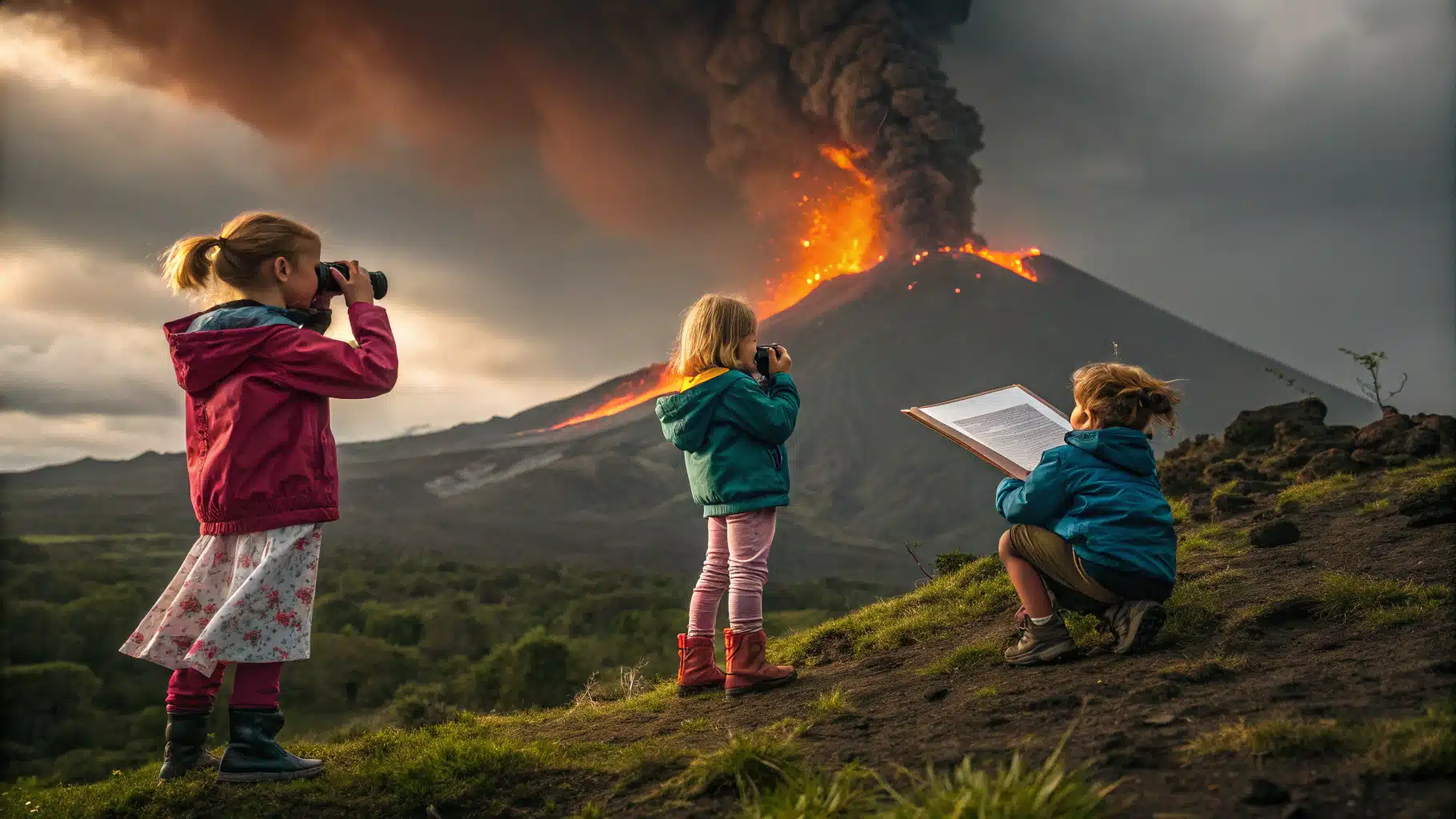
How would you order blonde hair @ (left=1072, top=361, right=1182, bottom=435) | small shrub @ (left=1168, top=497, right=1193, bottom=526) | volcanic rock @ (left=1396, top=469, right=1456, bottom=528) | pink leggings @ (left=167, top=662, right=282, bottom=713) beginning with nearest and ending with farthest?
pink leggings @ (left=167, top=662, right=282, bottom=713) → blonde hair @ (left=1072, top=361, right=1182, bottom=435) → volcanic rock @ (left=1396, top=469, right=1456, bottom=528) → small shrub @ (left=1168, top=497, right=1193, bottom=526)

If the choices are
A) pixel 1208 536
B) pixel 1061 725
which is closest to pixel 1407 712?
pixel 1061 725

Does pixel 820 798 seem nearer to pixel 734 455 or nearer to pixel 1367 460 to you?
pixel 734 455

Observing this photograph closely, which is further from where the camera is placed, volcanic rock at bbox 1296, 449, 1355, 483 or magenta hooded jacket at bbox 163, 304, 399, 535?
volcanic rock at bbox 1296, 449, 1355, 483

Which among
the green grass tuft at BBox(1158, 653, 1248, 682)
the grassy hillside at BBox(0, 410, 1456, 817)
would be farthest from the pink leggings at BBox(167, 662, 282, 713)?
the green grass tuft at BBox(1158, 653, 1248, 682)

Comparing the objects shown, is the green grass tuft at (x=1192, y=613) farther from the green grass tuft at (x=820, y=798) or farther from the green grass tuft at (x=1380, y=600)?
the green grass tuft at (x=820, y=798)

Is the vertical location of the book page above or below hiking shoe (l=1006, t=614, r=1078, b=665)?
above

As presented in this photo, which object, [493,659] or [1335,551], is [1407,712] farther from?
[493,659]

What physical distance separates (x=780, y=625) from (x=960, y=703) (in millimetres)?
32117

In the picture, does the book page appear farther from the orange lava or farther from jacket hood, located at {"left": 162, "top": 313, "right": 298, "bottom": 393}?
the orange lava

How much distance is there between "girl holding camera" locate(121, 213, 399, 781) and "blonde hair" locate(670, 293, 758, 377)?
1861 mm

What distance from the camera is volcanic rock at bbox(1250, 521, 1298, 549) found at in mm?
6848

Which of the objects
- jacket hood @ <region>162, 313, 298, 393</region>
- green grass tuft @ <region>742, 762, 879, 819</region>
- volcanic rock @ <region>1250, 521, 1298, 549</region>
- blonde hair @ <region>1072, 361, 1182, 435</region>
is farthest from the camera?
volcanic rock @ <region>1250, 521, 1298, 549</region>

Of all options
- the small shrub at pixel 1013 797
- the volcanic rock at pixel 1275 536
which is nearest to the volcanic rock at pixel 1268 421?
the volcanic rock at pixel 1275 536

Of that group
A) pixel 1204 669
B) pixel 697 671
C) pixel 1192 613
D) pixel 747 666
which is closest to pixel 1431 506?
pixel 1192 613
